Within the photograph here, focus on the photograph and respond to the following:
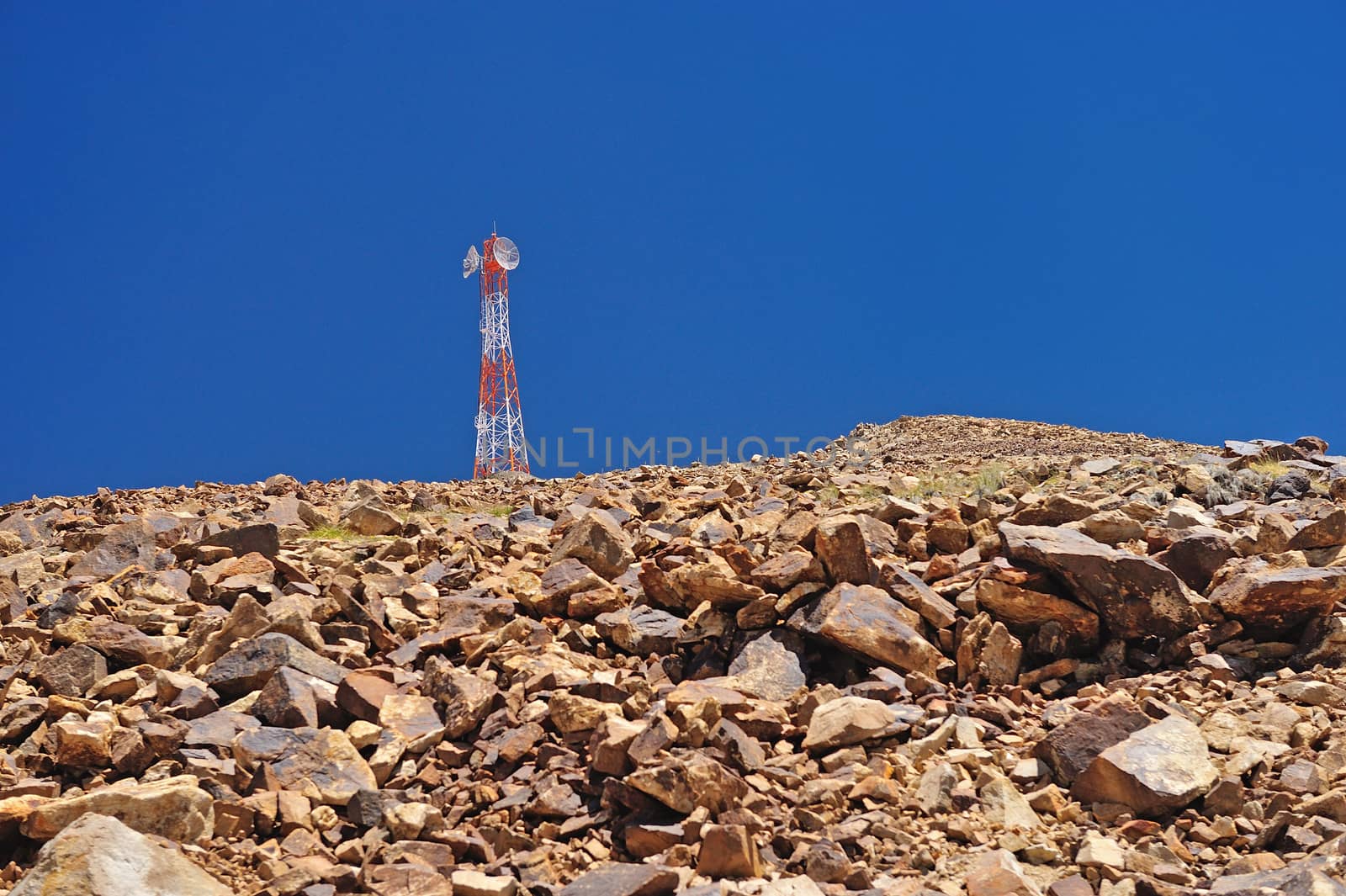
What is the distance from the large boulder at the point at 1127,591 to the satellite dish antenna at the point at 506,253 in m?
21.9

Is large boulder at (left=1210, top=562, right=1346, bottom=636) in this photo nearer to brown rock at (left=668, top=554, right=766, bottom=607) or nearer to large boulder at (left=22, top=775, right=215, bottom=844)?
brown rock at (left=668, top=554, right=766, bottom=607)

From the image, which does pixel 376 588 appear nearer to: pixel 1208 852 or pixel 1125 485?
pixel 1208 852

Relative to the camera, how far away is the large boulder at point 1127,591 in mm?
6797

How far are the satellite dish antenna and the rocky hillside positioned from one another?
17.7 metres

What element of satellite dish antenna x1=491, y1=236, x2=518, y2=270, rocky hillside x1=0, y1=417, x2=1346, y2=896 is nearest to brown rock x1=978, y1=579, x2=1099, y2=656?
rocky hillside x1=0, y1=417, x2=1346, y2=896

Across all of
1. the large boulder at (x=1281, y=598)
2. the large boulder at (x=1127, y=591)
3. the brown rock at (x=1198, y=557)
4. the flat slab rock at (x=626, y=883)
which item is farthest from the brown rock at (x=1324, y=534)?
the flat slab rock at (x=626, y=883)

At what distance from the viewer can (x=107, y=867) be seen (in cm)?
417

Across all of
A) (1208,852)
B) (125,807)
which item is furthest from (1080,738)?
(125,807)

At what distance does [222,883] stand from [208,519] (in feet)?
23.7

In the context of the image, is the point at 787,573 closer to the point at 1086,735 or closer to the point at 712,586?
the point at 712,586

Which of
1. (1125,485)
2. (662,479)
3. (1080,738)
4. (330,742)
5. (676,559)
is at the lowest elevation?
(1080,738)

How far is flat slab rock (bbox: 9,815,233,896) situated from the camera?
409 centimetres

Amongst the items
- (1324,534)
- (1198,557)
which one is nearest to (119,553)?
(1198,557)

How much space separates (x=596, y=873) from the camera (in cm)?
479
